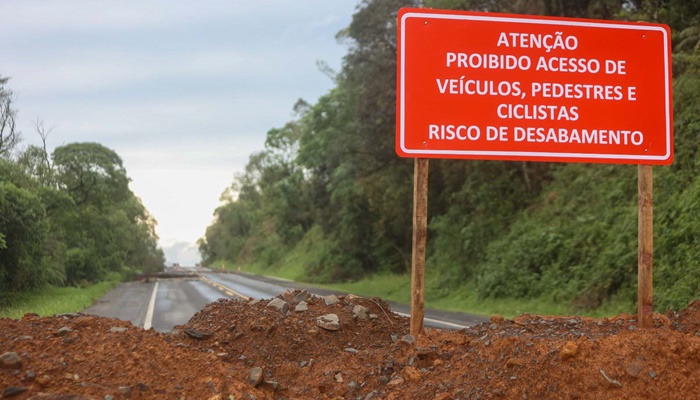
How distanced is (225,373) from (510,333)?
10.5ft

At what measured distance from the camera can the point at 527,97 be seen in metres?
8.05

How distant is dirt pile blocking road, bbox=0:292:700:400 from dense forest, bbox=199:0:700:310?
8.94 m

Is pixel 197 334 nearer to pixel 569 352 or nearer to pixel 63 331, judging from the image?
pixel 63 331

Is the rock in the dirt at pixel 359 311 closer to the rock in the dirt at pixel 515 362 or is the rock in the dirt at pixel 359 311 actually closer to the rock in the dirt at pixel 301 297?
the rock in the dirt at pixel 301 297

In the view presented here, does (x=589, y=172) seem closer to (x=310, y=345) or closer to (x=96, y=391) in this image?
(x=310, y=345)

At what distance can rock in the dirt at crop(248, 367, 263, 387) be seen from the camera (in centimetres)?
688

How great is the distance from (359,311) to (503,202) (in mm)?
20214

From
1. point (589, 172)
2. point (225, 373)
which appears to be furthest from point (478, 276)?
point (225, 373)

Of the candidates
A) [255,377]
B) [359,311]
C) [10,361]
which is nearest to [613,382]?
[255,377]

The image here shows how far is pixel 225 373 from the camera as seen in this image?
273 inches

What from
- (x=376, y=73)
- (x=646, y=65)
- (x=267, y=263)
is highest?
(x=376, y=73)

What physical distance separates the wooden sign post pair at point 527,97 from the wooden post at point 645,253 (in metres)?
0.01

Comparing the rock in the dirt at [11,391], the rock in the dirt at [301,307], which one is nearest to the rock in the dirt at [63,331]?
the rock in the dirt at [11,391]

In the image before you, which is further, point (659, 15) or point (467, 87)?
point (659, 15)
